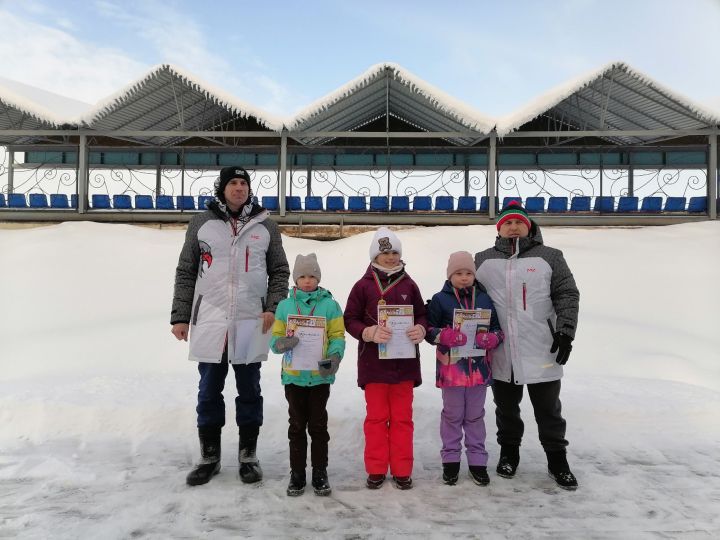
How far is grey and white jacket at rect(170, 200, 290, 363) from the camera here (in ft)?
10.4

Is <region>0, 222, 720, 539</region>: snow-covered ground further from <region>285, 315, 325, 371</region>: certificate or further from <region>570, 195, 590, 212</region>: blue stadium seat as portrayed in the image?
<region>570, 195, 590, 212</region>: blue stadium seat

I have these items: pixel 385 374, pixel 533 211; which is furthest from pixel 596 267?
pixel 385 374

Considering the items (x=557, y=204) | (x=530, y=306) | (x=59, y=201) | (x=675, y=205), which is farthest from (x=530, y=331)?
(x=59, y=201)

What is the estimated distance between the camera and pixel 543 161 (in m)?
18.1

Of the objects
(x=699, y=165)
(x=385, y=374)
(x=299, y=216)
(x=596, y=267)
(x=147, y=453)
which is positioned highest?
(x=699, y=165)

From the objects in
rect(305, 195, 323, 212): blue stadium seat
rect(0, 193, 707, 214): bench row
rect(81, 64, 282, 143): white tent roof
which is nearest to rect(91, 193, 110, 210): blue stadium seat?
rect(0, 193, 707, 214): bench row

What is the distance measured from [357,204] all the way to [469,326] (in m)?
12.8

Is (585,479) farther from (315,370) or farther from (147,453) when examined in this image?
(147,453)

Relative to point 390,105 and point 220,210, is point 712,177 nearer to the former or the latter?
point 390,105

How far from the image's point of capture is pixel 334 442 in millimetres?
3809

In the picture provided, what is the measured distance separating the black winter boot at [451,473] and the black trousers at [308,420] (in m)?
0.69

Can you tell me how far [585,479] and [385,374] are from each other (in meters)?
1.34

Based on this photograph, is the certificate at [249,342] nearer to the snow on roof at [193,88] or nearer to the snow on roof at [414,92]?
the snow on roof at [414,92]

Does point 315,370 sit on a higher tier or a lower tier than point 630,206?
lower
